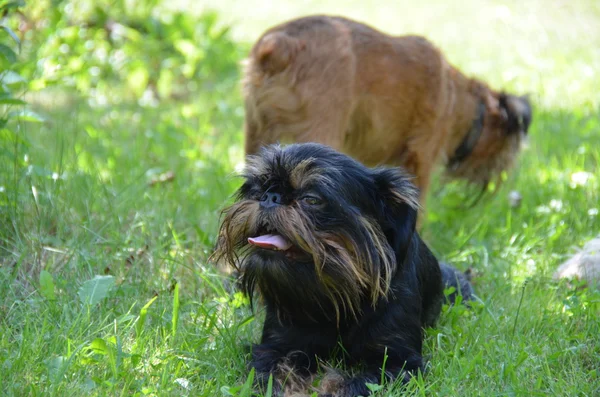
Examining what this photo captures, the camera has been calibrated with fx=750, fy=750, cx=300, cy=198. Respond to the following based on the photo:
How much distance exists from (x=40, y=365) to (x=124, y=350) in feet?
1.34

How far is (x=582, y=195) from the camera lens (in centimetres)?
564

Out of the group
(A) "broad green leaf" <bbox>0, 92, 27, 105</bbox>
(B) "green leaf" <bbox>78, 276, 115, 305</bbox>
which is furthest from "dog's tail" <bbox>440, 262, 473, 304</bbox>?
(A) "broad green leaf" <bbox>0, 92, 27, 105</bbox>

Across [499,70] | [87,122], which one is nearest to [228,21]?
[499,70]

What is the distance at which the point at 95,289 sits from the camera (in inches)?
140

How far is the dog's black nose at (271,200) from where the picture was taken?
2.98m

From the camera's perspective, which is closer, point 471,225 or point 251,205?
point 251,205

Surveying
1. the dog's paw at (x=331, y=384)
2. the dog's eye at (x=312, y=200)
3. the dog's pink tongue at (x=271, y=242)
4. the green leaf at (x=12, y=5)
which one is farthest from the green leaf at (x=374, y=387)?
the green leaf at (x=12, y=5)

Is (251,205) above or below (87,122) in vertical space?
above

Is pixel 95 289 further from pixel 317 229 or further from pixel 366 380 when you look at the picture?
pixel 366 380

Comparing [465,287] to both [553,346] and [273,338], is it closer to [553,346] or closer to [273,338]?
[553,346]

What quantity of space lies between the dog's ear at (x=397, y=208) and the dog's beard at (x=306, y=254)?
0.08m

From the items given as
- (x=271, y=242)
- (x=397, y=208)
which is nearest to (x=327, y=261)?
(x=271, y=242)

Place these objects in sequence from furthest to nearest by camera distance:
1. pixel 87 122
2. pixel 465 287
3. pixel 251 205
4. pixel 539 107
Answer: pixel 539 107 < pixel 87 122 < pixel 465 287 < pixel 251 205

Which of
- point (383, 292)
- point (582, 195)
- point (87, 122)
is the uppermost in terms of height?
point (383, 292)
